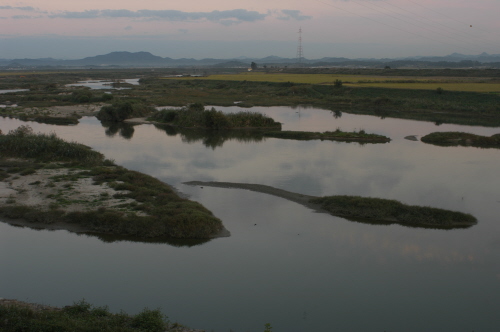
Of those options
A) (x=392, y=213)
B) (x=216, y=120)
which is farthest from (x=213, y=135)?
(x=392, y=213)

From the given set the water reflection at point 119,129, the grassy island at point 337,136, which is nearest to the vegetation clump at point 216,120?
the grassy island at point 337,136

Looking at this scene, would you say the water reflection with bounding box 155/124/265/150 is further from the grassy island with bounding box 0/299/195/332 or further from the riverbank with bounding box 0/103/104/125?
the grassy island with bounding box 0/299/195/332

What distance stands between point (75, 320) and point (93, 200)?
7.41m

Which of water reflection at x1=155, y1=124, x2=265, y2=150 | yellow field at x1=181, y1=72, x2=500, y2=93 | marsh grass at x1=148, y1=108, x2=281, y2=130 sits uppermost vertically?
yellow field at x1=181, y1=72, x2=500, y2=93

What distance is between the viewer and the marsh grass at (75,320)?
696cm

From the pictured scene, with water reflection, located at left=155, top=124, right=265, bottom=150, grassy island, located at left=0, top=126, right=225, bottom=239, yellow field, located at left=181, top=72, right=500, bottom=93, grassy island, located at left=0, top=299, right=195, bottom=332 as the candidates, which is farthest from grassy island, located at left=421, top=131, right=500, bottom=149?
grassy island, located at left=0, top=299, right=195, bottom=332

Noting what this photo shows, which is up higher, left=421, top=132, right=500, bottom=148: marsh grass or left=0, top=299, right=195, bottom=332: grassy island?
left=421, top=132, right=500, bottom=148: marsh grass

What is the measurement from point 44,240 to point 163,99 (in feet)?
121

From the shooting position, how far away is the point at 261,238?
40.5 ft

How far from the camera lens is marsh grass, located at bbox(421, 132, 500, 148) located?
86.3 feet

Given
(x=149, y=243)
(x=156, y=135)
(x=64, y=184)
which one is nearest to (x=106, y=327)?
(x=149, y=243)

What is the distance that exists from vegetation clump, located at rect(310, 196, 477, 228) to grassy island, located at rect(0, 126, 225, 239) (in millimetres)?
4269

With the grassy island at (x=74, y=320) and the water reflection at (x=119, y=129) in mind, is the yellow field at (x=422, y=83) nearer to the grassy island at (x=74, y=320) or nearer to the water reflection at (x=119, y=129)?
the water reflection at (x=119, y=129)

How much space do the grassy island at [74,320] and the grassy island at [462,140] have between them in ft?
75.9
